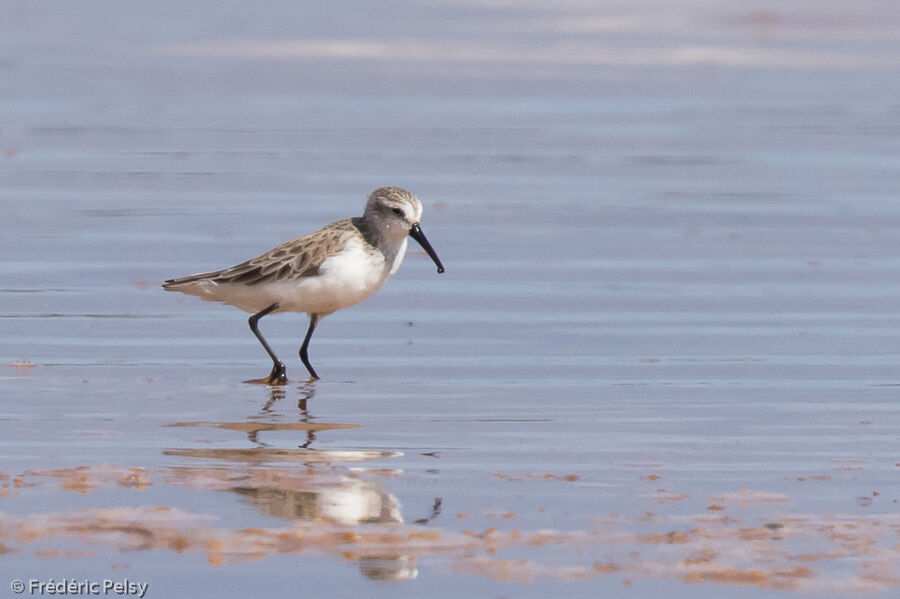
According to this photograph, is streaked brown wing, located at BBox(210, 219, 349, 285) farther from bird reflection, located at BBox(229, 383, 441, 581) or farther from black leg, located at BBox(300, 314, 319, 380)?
bird reflection, located at BBox(229, 383, 441, 581)

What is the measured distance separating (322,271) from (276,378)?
0.72 metres

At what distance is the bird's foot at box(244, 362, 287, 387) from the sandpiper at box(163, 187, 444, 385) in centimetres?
8

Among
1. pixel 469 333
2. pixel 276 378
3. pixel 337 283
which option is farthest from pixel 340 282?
pixel 469 333

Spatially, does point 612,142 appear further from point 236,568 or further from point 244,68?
point 236,568

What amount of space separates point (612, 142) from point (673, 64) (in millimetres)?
6814

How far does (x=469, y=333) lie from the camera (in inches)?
440

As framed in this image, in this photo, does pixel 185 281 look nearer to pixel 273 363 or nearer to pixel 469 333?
pixel 273 363

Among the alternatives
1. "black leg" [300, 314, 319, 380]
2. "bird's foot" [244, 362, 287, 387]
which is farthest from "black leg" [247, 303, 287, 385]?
"black leg" [300, 314, 319, 380]

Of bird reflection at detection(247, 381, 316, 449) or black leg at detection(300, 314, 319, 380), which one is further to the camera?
black leg at detection(300, 314, 319, 380)

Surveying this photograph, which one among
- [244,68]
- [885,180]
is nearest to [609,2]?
[244,68]

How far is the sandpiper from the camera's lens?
10.4m

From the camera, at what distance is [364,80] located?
2414cm

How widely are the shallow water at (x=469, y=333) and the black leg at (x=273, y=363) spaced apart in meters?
0.14

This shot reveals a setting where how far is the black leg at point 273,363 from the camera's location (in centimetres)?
993
